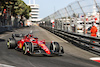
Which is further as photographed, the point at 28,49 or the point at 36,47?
the point at 36,47

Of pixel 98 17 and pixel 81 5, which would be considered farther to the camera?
pixel 81 5

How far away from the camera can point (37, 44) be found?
361 inches

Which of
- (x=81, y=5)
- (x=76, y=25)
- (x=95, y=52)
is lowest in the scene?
(x=95, y=52)

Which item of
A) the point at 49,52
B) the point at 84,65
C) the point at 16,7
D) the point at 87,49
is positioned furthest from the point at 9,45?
the point at 16,7

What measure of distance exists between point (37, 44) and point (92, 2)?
4.25 meters

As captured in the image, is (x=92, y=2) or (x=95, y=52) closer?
(x=95, y=52)

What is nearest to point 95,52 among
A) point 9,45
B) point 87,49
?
point 87,49

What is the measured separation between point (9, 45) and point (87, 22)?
5.19 metres

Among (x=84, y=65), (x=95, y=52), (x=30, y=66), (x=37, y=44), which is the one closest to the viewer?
(x=30, y=66)

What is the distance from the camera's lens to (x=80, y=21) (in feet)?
45.9

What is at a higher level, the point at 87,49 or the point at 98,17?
the point at 98,17

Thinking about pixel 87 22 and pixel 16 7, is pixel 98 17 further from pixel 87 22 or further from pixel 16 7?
pixel 16 7

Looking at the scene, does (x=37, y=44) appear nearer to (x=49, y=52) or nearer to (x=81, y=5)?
(x=49, y=52)

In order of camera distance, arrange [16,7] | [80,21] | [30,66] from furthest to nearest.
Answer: [16,7], [80,21], [30,66]
